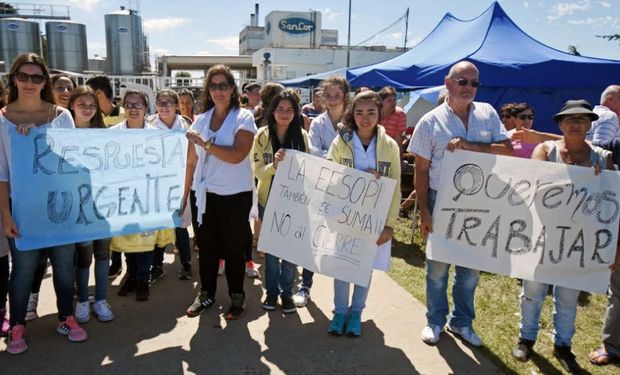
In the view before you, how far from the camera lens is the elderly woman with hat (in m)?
2.89

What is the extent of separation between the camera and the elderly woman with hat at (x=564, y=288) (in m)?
2.89

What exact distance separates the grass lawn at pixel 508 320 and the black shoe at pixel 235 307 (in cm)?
148

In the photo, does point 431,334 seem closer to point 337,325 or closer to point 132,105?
point 337,325

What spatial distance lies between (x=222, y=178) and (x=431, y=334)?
2.05 metres

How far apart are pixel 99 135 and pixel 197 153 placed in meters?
0.75

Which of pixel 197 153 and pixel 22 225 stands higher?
pixel 197 153

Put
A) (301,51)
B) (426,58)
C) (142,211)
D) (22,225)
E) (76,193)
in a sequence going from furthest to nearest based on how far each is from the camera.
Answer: (301,51) < (426,58) < (142,211) < (76,193) < (22,225)

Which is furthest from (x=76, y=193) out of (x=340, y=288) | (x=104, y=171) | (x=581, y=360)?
(x=581, y=360)

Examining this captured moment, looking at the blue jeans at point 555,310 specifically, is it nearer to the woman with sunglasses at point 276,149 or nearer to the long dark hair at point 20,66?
the woman with sunglasses at point 276,149

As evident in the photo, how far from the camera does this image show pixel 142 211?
3.45m

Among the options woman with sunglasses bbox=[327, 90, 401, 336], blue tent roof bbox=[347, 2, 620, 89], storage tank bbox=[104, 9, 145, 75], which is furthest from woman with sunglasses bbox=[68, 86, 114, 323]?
storage tank bbox=[104, 9, 145, 75]

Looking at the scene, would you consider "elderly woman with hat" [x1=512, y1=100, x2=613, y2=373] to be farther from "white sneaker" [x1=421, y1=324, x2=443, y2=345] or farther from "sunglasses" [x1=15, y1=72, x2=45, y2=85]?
"sunglasses" [x1=15, y1=72, x2=45, y2=85]

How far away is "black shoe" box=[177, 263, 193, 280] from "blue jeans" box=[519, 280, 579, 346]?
10.4ft

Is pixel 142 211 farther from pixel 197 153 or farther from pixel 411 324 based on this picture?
pixel 411 324
